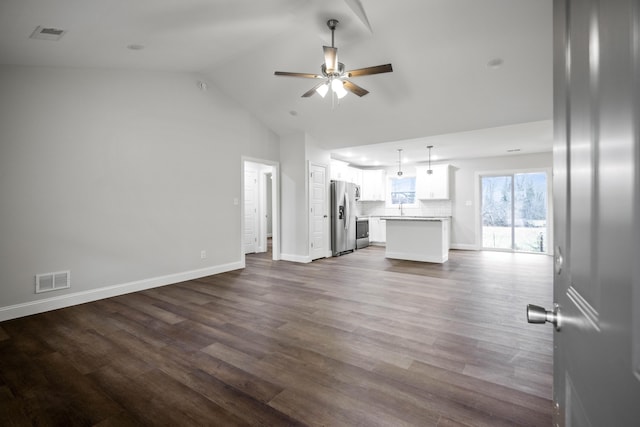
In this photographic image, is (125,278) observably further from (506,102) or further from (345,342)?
(506,102)

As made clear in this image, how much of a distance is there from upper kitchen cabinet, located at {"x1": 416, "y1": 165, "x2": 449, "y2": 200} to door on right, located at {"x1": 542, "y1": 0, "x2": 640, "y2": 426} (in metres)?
8.03

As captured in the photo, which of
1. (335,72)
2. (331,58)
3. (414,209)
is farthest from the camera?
(414,209)

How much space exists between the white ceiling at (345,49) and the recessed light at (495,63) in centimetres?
6

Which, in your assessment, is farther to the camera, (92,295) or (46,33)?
(92,295)

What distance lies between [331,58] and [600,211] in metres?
3.04

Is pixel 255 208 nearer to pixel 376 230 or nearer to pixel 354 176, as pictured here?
pixel 354 176

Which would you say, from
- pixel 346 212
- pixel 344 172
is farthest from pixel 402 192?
pixel 346 212

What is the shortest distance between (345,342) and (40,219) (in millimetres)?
3629

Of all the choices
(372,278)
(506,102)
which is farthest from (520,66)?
(372,278)

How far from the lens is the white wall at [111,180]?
3.27 m

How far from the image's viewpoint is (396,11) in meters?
3.21

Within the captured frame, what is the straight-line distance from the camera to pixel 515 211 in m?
7.65

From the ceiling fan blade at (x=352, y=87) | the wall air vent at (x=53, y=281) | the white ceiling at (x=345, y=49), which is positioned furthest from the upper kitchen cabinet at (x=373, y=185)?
the wall air vent at (x=53, y=281)

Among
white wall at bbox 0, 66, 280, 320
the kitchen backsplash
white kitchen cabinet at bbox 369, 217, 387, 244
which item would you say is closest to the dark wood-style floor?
white wall at bbox 0, 66, 280, 320
